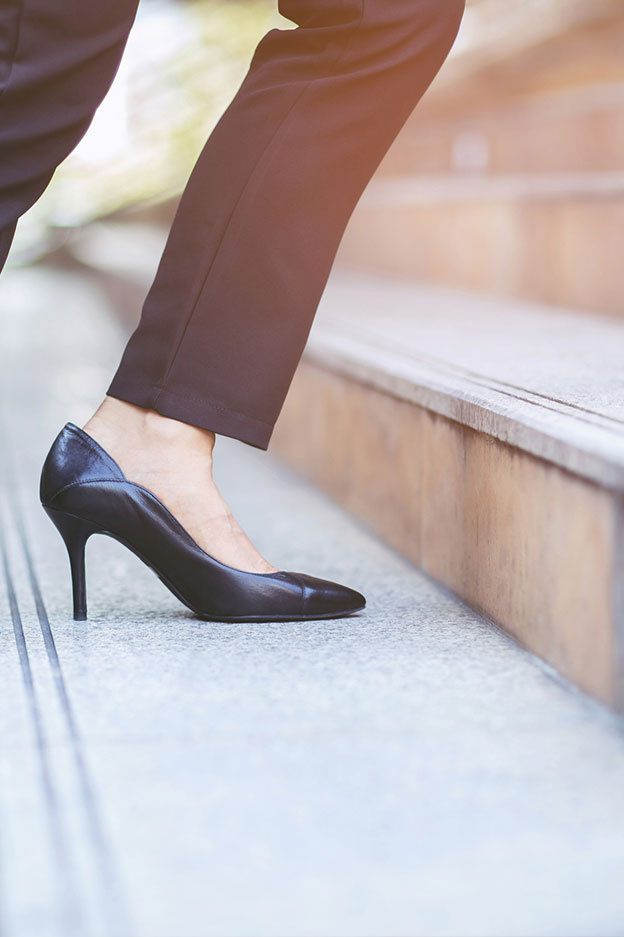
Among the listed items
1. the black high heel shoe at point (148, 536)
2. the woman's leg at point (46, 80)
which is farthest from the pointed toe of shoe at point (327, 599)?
the woman's leg at point (46, 80)

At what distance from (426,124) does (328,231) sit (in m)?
2.79

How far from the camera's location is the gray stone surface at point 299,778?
2.18 ft

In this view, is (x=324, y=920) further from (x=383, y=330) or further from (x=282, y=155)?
(x=383, y=330)

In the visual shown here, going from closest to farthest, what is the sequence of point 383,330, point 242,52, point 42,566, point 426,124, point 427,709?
point 427,709, point 42,566, point 383,330, point 426,124, point 242,52

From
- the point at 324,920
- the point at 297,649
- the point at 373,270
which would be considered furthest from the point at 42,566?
the point at 373,270

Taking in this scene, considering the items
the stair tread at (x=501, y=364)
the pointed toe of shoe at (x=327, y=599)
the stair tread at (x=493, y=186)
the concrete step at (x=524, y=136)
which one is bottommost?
the pointed toe of shoe at (x=327, y=599)

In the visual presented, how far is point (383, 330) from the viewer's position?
1908mm

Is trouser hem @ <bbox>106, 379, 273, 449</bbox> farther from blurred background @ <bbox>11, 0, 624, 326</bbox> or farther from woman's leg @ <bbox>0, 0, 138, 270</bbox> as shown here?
blurred background @ <bbox>11, 0, 624, 326</bbox>

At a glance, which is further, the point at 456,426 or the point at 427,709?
the point at 456,426

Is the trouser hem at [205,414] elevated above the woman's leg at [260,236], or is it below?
below

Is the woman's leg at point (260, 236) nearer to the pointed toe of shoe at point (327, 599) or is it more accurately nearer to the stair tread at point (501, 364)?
the pointed toe of shoe at point (327, 599)

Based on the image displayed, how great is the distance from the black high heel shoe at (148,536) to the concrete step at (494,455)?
19 centimetres

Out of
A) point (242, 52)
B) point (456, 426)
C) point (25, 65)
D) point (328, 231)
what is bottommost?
point (456, 426)

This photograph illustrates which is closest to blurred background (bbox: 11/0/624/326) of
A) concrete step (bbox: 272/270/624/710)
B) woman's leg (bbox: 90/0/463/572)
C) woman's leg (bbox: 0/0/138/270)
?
concrete step (bbox: 272/270/624/710)
